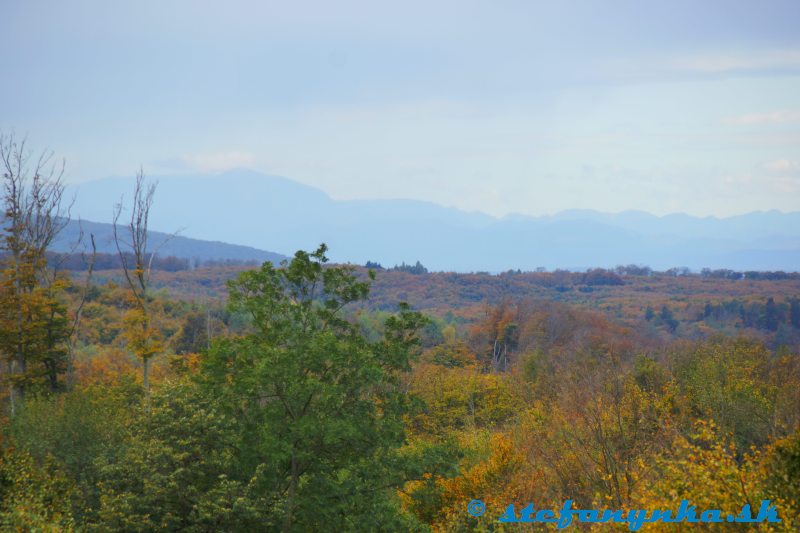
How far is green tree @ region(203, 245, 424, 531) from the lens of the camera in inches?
625

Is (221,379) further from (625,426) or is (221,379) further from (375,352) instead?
(625,426)

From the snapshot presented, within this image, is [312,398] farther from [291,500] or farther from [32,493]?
[32,493]

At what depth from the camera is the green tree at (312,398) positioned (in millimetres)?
15875

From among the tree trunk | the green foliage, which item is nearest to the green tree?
the tree trunk

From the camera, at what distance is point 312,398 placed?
16.7 m

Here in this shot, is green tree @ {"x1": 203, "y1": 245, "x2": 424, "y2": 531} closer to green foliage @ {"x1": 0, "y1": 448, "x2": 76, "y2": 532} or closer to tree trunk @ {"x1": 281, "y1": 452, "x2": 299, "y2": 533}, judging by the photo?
tree trunk @ {"x1": 281, "y1": 452, "x2": 299, "y2": 533}

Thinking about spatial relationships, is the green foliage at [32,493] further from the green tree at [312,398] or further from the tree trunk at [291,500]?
the tree trunk at [291,500]

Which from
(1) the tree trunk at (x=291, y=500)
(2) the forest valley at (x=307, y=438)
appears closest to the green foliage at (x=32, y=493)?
(2) the forest valley at (x=307, y=438)

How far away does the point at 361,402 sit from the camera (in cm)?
1700

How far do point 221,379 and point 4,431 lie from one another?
424 inches

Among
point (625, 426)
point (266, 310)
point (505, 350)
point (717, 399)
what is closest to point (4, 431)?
point (266, 310)

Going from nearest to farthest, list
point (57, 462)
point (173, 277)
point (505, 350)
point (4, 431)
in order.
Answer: point (57, 462) < point (4, 431) < point (505, 350) < point (173, 277)

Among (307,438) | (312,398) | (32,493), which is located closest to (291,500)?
(307,438)

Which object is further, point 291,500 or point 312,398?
point 312,398
